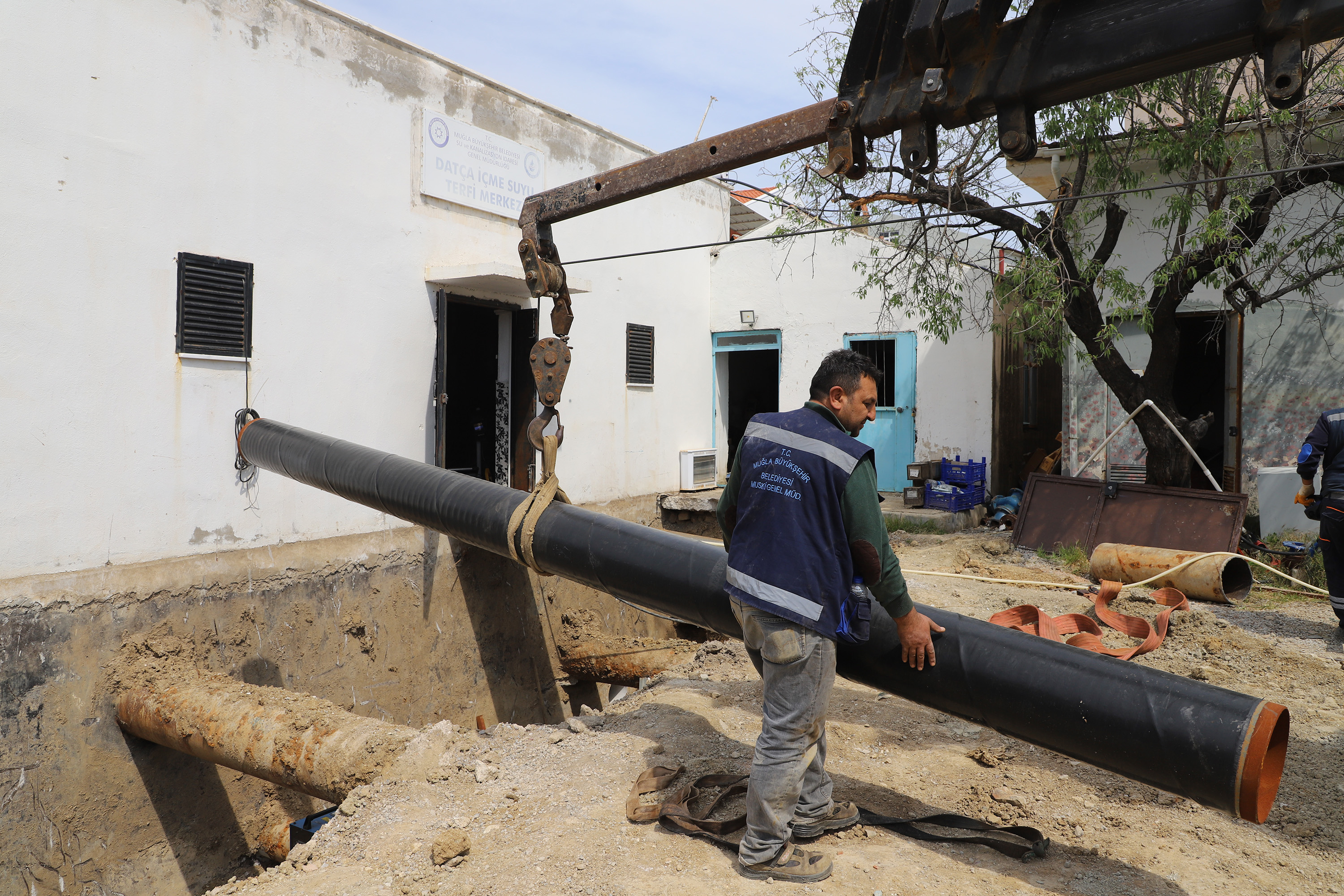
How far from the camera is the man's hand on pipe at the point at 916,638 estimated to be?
117 inches

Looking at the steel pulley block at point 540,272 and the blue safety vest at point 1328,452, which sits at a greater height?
the steel pulley block at point 540,272

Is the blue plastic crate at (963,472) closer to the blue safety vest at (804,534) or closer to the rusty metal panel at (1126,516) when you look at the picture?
the rusty metal panel at (1126,516)

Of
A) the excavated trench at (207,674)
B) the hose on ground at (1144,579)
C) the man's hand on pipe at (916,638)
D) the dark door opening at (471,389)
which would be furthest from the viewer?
the dark door opening at (471,389)

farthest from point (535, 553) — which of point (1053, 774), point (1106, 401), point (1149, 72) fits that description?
point (1106, 401)

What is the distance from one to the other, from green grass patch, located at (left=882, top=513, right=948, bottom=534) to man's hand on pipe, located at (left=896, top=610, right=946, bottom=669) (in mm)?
6716

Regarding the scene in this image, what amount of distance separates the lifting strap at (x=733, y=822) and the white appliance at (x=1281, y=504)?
669 cm

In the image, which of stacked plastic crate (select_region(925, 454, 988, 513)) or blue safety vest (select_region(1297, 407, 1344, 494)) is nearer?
blue safety vest (select_region(1297, 407, 1344, 494))

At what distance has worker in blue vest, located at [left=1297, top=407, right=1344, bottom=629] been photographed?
18.9 feet

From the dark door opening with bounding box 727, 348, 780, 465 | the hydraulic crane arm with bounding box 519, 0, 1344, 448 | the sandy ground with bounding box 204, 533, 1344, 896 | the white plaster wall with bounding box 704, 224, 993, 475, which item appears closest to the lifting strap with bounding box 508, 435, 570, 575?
the sandy ground with bounding box 204, 533, 1344, 896

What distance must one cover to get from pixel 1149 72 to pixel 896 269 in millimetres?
6592

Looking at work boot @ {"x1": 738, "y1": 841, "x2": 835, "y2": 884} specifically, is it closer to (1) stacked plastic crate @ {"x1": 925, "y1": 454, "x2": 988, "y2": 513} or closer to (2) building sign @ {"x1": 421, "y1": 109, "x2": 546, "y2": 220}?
(2) building sign @ {"x1": 421, "y1": 109, "x2": 546, "y2": 220}

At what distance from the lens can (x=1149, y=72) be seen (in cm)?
241

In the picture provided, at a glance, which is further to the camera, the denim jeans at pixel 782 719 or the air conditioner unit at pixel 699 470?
the air conditioner unit at pixel 699 470

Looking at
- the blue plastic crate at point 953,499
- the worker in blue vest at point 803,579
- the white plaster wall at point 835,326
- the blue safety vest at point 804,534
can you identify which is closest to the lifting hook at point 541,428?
the worker in blue vest at point 803,579
